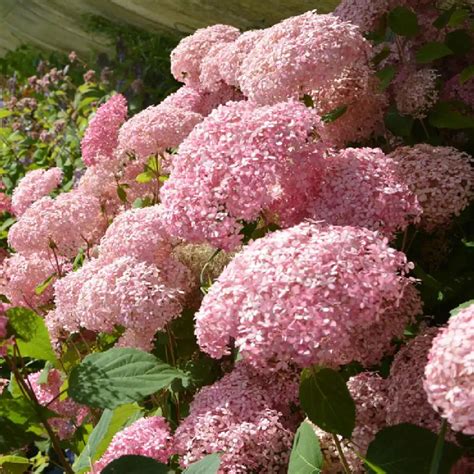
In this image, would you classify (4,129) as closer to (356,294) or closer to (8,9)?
(8,9)

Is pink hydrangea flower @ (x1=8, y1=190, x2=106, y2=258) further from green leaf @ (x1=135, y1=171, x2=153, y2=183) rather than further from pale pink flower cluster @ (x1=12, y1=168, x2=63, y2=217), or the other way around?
pale pink flower cluster @ (x1=12, y1=168, x2=63, y2=217)

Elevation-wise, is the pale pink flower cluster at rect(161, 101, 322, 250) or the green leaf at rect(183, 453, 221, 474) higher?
the pale pink flower cluster at rect(161, 101, 322, 250)

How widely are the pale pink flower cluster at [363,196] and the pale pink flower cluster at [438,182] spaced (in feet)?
0.23

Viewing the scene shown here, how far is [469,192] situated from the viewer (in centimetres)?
121

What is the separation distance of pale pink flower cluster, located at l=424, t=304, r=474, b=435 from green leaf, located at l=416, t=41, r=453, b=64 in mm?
856

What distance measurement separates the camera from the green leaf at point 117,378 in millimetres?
1024

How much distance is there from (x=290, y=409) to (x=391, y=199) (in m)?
0.33

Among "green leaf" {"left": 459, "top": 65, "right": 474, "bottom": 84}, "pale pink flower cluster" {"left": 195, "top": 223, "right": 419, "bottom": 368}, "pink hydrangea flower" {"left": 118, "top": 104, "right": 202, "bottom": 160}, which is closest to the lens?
"pale pink flower cluster" {"left": 195, "top": 223, "right": 419, "bottom": 368}

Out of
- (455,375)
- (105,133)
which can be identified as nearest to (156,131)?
(105,133)

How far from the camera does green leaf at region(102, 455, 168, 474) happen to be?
1.00m

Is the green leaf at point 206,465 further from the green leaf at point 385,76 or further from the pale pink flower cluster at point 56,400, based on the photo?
the green leaf at point 385,76

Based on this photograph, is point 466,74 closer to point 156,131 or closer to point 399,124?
point 399,124

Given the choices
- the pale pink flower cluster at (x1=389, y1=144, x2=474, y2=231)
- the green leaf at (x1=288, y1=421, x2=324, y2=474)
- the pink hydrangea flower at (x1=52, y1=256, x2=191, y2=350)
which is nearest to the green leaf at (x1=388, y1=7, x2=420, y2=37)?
the pale pink flower cluster at (x1=389, y1=144, x2=474, y2=231)

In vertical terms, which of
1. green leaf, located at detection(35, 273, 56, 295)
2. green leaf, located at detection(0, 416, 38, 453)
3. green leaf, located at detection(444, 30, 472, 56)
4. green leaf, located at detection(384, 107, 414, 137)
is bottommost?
green leaf, located at detection(35, 273, 56, 295)
